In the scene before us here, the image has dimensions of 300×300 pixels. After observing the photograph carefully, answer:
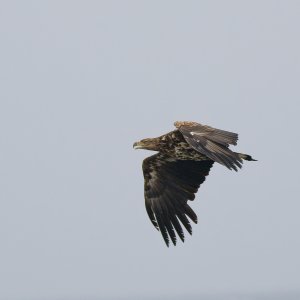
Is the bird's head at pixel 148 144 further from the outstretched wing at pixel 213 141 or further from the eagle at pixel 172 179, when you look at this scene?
the outstretched wing at pixel 213 141

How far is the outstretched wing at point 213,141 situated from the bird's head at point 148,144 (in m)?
1.14

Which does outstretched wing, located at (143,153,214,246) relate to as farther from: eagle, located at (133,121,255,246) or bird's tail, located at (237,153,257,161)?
bird's tail, located at (237,153,257,161)

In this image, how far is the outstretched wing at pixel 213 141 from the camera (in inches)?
712

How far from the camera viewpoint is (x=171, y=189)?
869 inches

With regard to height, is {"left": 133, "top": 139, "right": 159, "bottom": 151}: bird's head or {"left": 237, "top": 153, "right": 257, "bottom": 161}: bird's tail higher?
{"left": 133, "top": 139, "right": 159, "bottom": 151}: bird's head

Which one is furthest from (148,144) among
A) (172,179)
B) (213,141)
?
(213,141)

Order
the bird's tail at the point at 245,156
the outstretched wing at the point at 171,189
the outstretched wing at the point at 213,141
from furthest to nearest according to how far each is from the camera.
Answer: the outstretched wing at the point at 171,189
the bird's tail at the point at 245,156
the outstretched wing at the point at 213,141

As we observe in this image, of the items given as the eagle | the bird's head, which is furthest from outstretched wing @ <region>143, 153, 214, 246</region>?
the bird's head

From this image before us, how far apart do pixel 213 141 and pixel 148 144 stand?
267 centimetres

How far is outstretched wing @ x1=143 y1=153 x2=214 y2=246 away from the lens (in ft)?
71.2

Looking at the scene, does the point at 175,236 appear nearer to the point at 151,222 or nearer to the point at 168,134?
the point at 151,222

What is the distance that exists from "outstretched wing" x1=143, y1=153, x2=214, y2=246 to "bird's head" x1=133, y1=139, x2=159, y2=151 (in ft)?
1.60

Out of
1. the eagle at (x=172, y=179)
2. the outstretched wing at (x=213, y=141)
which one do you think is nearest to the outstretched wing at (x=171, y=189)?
the eagle at (x=172, y=179)

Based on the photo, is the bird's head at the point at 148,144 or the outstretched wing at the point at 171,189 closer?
the bird's head at the point at 148,144
